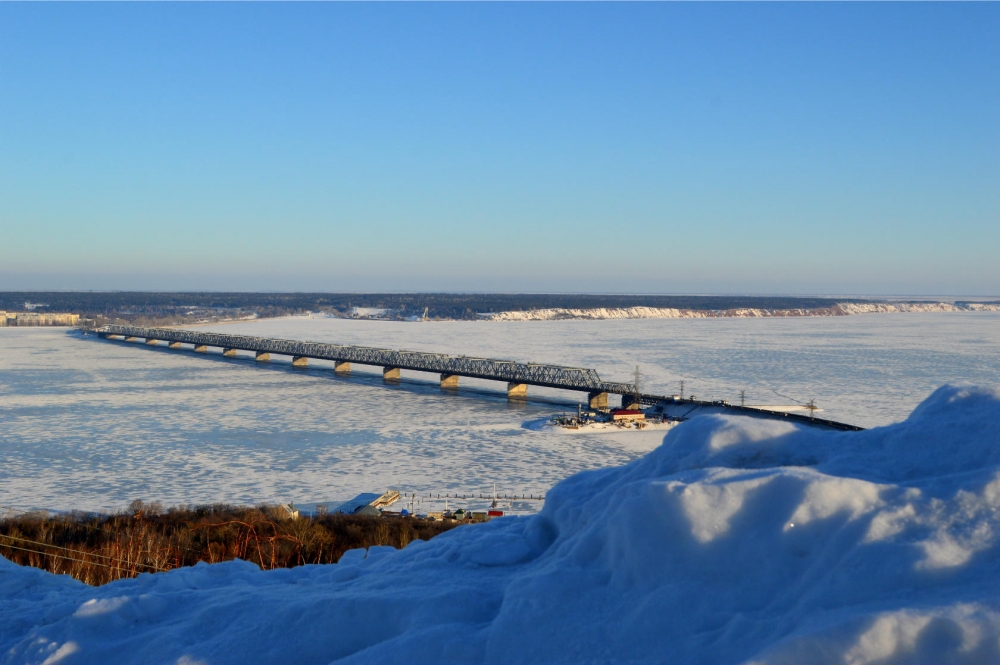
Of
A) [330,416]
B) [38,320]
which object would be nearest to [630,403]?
[330,416]

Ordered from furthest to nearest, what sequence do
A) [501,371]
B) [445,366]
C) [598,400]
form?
1. [445,366]
2. [501,371]
3. [598,400]

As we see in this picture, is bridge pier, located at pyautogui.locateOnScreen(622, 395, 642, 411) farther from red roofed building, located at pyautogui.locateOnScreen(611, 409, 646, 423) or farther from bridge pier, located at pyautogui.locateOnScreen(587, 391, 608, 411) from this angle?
bridge pier, located at pyautogui.locateOnScreen(587, 391, 608, 411)

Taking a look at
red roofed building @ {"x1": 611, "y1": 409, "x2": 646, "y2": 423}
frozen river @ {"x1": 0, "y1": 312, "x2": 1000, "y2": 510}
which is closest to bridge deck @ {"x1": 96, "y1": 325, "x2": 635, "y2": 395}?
frozen river @ {"x1": 0, "y1": 312, "x2": 1000, "y2": 510}

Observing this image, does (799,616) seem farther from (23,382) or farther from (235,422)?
(23,382)

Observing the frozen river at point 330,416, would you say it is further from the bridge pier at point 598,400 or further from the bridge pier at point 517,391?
the bridge pier at point 598,400

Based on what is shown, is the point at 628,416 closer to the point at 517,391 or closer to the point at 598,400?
the point at 598,400

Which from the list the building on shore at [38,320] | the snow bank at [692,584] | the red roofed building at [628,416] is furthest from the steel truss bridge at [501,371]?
the building on shore at [38,320]

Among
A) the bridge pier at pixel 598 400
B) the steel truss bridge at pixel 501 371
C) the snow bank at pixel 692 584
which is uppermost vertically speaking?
the snow bank at pixel 692 584

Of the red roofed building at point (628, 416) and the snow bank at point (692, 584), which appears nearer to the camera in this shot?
the snow bank at point (692, 584)
